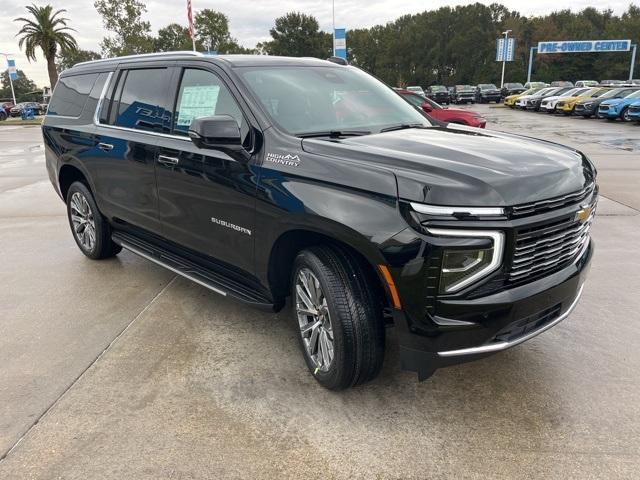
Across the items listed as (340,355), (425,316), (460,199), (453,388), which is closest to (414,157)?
(460,199)

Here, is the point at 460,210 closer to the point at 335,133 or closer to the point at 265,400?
the point at 335,133

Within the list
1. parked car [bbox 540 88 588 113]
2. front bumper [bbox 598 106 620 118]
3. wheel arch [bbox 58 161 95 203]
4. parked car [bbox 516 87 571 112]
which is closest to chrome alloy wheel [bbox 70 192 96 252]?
wheel arch [bbox 58 161 95 203]

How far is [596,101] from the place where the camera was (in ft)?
85.7

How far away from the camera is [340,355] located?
110 inches

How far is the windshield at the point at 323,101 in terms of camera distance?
337cm

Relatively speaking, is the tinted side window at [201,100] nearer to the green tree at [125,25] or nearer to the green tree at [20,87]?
the green tree at [125,25]

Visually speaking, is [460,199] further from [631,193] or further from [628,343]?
[631,193]

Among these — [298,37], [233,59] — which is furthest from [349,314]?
[298,37]

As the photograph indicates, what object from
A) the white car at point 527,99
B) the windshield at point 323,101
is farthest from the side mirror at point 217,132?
the white car at point 527,99

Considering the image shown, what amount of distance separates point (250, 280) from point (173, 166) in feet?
3.41

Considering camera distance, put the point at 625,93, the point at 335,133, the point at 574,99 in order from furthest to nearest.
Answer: the point at 574,99 → the point at 625,93 → the point at 335,133

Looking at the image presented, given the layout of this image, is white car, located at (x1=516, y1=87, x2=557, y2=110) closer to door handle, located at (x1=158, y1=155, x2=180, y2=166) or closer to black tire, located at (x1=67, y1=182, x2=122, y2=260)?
black tire, located at (x1=67, y1=182, x2=122, y2=260)

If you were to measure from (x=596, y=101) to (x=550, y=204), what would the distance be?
2748 centimetres

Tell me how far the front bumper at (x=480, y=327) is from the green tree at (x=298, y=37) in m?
74.8
